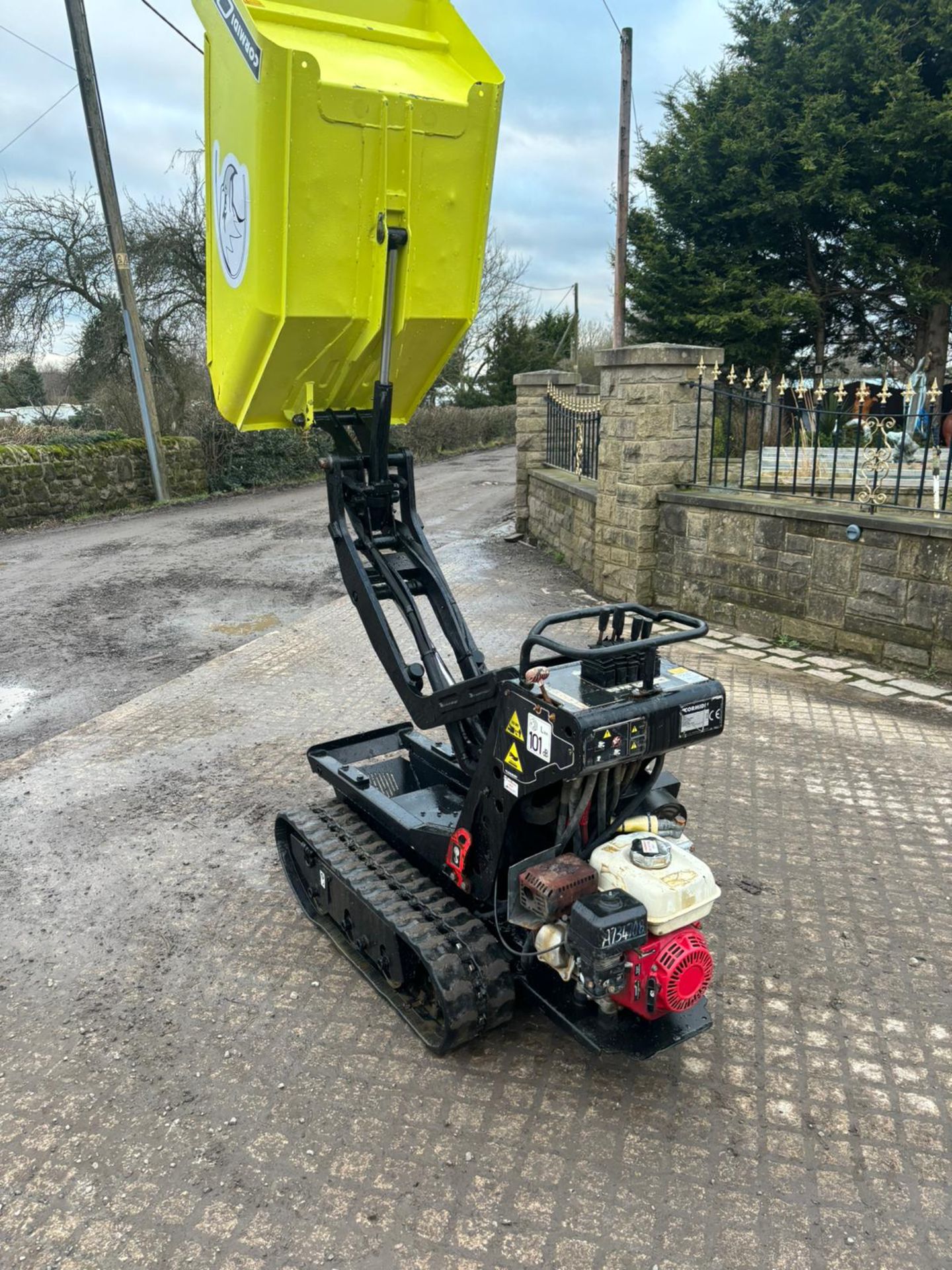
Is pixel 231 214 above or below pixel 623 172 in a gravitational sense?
below

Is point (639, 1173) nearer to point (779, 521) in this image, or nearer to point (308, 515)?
point (779, 521)

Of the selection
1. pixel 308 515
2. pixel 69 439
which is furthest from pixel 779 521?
pixel 69 439

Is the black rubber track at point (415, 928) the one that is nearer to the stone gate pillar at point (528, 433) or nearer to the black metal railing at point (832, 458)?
the black metal railing at point (832, 458)

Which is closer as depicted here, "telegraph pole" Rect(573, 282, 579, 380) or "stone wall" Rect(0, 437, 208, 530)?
"stone wall" Rect(0, 437, 208, 530)

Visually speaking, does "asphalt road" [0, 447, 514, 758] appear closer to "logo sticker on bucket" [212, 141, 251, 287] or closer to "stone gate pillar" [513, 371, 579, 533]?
"stone gate pillar" [513, 371, 579, 533]

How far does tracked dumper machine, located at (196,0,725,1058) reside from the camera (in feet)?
9.55

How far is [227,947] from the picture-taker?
3.88 metres

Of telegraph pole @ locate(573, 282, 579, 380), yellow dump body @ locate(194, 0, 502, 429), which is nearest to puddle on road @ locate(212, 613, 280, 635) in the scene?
yellow dump body @ locate(194, 0, 502, 429)

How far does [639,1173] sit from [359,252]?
10.5 feet

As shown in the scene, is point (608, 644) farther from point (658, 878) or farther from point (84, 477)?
point (84, 477)

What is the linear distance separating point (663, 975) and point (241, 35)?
3381mm

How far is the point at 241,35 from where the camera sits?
3.07 m

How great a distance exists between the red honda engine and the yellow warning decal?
748mm

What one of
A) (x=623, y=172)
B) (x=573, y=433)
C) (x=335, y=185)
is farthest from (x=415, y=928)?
(x=623, y=172)
